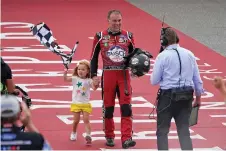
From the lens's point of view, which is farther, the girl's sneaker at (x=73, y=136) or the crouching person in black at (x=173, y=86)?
the girl's sneaker at (x=73, y=136)

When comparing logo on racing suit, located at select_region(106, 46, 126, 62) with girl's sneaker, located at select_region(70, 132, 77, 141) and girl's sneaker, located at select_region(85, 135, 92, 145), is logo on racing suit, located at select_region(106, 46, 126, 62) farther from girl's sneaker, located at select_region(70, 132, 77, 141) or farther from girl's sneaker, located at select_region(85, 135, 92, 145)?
girl's sneaker, located at select_region(70, 132, 77, 141)

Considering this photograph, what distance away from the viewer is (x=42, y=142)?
7.87m

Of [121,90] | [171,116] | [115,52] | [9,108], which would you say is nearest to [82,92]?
[121,90]

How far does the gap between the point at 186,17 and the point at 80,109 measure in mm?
12049

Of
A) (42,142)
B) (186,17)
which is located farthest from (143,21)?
(42,142)

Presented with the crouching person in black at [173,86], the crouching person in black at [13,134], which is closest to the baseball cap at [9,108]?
the crouching person in black at [13,134]

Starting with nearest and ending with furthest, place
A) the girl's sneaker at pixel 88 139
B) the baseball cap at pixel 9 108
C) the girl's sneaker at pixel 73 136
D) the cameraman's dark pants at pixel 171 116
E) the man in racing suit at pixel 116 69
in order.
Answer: the baseball cap at pixel 9 108, the cameraman's dark pants at pixel 171 116, the man in racing suit at pixel 116 69, the girl's sneaker at pixel 88 139, the girl's sneaker at pixel 73 136

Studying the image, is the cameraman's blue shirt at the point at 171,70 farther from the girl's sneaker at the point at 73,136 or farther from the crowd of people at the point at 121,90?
the girl's sneaker at the point at 73,136

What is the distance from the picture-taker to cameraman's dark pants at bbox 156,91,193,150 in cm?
1132

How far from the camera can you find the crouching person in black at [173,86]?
11.3 meters

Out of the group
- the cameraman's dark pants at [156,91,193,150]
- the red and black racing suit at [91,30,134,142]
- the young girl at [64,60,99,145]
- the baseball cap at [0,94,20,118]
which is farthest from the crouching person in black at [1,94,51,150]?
the young girl at [64,60,99,145]

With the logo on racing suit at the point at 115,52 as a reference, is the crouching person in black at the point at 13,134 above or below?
below

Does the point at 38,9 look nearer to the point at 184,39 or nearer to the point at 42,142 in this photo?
the point at 184,39

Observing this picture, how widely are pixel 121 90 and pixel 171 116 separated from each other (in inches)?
60.1
